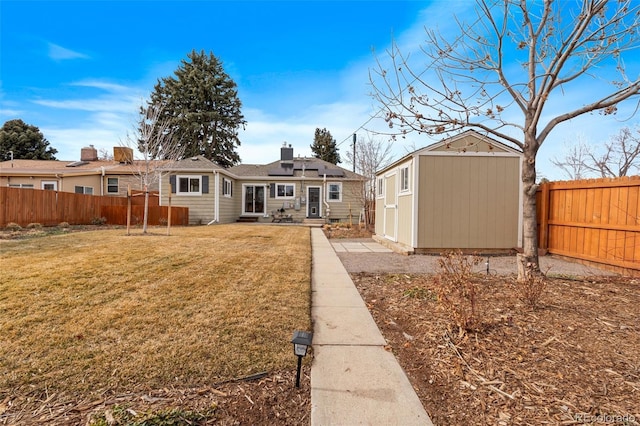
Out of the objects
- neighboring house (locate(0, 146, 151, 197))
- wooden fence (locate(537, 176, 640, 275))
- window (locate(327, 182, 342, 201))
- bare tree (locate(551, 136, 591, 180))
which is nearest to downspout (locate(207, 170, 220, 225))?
neighboring house (locate(0, 146, 151, 197))

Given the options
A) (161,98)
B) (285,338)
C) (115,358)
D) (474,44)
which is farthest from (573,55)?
(161,98)

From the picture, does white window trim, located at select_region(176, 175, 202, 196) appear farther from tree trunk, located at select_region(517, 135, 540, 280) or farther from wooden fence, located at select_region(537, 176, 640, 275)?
tree trunk, located at select_region(517, 135, 540, 280)

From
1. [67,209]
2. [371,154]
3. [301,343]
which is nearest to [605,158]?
[371,154]

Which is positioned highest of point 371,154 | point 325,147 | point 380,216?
point 325,147

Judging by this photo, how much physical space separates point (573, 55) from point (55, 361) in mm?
6809

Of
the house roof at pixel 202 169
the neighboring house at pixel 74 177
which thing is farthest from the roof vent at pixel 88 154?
the house roof at pixel 202 169

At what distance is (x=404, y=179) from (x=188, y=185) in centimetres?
1233

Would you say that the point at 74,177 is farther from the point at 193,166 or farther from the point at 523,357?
the point at 523,357

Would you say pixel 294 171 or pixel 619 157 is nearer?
pixel 619 157

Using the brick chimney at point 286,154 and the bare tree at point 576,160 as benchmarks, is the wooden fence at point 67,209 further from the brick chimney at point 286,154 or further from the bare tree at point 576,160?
the bare tree at point 576,160

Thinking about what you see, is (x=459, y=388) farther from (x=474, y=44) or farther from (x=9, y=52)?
(x=9, y=52)

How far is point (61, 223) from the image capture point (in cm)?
1221

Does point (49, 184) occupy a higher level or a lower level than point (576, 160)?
lower

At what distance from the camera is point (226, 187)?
1770 centimetres
